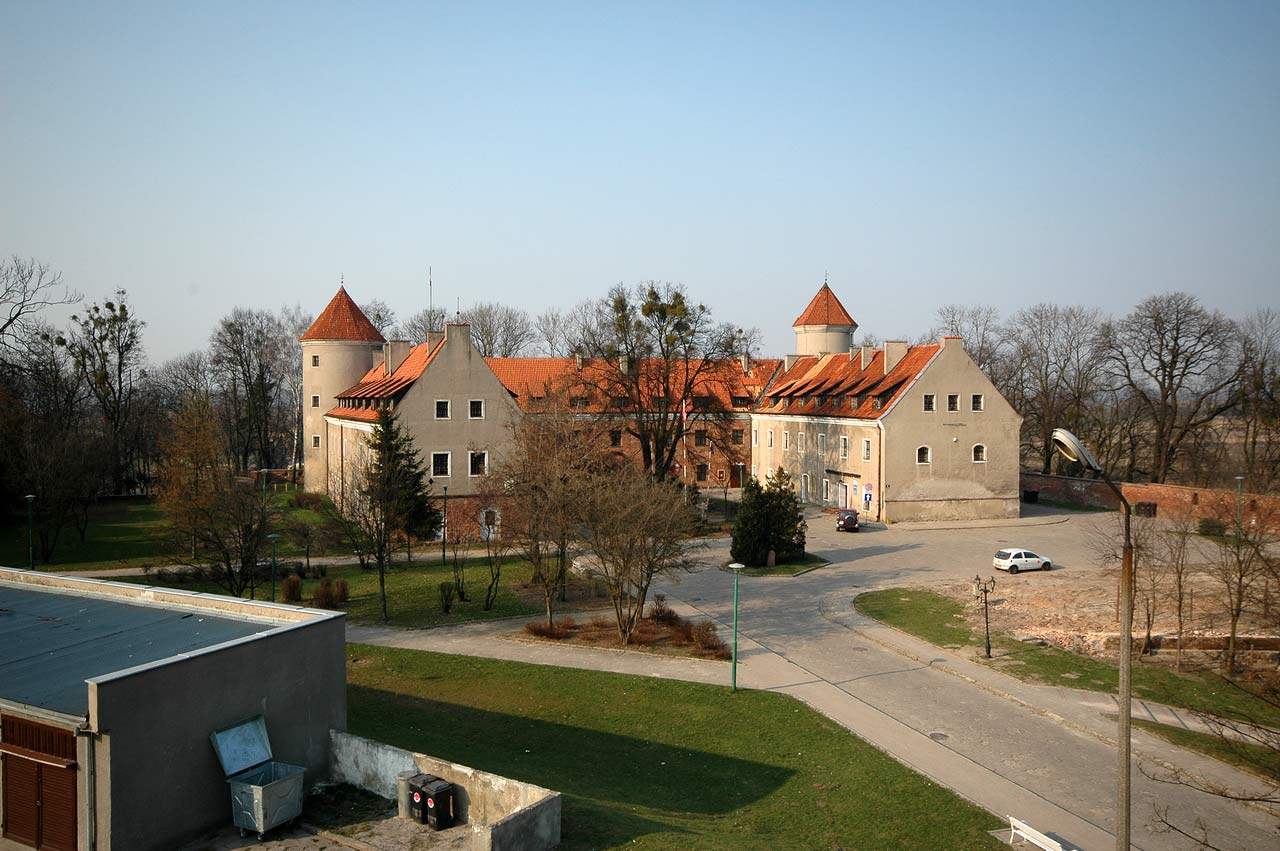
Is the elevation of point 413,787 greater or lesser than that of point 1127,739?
lesser

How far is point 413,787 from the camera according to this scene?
40.1ft

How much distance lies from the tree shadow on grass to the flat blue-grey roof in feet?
13.0

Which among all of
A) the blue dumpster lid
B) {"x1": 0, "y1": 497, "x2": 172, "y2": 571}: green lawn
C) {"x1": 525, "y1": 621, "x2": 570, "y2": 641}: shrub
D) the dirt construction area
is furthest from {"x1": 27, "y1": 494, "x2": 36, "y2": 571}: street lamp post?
the dirt construction area

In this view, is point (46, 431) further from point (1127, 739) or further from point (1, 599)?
point (1127, 739)

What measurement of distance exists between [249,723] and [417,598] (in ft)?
55.8

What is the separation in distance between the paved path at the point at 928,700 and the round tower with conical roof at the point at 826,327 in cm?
2801

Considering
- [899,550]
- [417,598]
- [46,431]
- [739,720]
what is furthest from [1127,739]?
[46,431]

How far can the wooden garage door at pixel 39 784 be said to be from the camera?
1162cm

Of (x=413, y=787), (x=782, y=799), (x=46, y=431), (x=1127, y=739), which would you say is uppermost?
(x=46, y=431)

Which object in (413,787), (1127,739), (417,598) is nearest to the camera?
(1127,739)

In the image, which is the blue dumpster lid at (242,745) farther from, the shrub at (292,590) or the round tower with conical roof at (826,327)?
the round tower with conical roof at (826,327)

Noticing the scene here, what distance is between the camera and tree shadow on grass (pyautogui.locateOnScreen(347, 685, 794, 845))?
1329cm

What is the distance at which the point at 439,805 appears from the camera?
39.2 feet

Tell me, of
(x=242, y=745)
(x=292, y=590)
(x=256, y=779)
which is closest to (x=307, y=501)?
(x=292, y=590)
